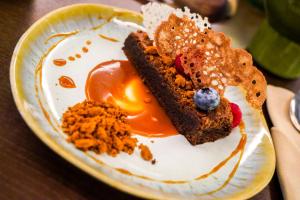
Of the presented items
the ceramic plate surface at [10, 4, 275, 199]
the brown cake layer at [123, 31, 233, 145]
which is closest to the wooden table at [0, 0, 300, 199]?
the ceramic plate surface at [10, 4, 275, 199]

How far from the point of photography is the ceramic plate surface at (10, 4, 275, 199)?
43.7 inches

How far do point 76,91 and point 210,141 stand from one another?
1.95ft

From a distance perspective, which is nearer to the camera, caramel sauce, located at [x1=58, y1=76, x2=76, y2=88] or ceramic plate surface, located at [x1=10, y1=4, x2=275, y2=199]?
ceramic plate surface, located at [x1=10, y1=4, x2=275, y2=199]

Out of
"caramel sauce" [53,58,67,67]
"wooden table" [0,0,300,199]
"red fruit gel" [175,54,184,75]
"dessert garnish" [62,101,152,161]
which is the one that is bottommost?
"wooden table" [0,0,300,199]

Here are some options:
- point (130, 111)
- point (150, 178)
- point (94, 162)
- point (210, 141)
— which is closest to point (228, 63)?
point (210, 141)

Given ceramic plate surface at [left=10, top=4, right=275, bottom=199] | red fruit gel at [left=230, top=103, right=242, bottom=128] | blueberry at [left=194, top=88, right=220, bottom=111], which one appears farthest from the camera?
red fruit gel at [left=230, top=103, right=242, bottom=128]

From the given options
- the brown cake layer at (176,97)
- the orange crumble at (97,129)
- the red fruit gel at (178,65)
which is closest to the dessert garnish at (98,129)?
the orange crumble at (97,129)

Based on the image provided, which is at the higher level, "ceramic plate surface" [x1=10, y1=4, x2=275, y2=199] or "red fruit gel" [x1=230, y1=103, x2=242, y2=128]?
"red fruit gel" [x1=230, y1=103, x2=242, y2=128]

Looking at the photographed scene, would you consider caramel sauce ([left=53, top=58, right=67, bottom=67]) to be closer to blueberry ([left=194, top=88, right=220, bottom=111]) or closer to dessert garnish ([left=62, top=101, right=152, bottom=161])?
dessert garnish ([left=62, top=101, right=152, bottom=161])

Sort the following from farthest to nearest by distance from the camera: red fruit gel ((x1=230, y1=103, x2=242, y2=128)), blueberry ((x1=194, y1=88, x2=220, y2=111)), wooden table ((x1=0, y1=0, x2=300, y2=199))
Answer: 1. red fruit gel ((x1=230, y1=103, x2=242, y2=128))
2. blueberry ((x1=194, y1=88, x2=220, y2=111))
3. wooden table ((x1=0, y1=0, x2=300, y2=199))

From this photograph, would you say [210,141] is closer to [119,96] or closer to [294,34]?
[119,96]

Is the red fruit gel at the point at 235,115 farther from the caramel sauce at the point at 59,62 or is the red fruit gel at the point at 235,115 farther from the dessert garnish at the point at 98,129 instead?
the caramel sauce at the point at 59,62

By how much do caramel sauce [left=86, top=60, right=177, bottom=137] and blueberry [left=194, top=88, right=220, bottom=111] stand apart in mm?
175

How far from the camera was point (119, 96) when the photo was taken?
1.52 meters
